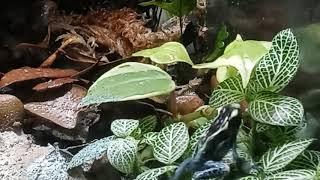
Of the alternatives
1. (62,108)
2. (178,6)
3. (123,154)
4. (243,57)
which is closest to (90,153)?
(123,154)

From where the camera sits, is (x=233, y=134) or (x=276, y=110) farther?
(x=276, y=110)

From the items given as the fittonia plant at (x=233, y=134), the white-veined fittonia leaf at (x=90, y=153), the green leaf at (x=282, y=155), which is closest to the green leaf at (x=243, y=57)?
the fittonia plant at (x=233, y=134)

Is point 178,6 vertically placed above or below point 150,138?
above

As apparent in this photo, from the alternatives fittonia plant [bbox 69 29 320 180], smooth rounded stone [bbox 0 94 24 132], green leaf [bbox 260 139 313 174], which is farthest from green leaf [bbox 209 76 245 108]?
smooth rounded stone [bbox 0 94 24 132]

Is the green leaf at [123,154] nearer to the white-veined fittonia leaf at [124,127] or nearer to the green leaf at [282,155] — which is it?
the white-veined fittonia leaf at [124,127]

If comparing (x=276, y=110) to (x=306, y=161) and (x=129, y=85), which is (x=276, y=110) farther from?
(x=129, y=85)

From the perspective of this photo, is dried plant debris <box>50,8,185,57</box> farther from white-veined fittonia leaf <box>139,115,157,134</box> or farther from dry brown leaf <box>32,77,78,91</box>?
white-veined fittonia leaf <box>139,115,157,134</box>

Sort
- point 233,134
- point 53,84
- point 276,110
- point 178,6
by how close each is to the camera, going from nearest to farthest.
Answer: point 233,134 < point 276,110 < point 53,84 < point 178,6
